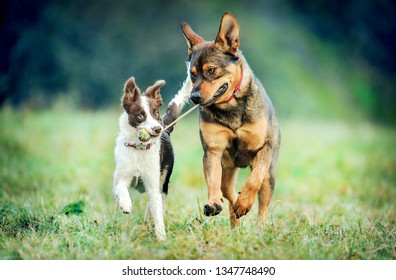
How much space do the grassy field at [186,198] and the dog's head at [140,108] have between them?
2.69ft

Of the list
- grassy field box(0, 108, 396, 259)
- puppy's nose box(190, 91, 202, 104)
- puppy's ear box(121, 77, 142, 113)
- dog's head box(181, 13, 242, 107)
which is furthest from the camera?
puppy's ear box(121, 77, 142, 113)

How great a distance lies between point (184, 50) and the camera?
54.2ft

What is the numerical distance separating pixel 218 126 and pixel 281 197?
9.88 feet

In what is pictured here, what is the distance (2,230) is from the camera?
4.89m

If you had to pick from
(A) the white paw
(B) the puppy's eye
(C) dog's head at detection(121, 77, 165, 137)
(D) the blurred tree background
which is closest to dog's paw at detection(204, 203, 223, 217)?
(A) the white paw

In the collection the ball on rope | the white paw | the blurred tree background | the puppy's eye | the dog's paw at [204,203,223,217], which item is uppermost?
the blurred tree background

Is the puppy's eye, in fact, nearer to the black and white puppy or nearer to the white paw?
the black and white puppy

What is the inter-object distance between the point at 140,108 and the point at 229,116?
73 centimetres

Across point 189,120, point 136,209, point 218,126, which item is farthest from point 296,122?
point 218,126

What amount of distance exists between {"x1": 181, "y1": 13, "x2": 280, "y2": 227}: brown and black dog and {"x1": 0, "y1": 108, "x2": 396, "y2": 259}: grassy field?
32 centimetres

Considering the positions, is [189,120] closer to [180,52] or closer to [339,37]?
[180,52]

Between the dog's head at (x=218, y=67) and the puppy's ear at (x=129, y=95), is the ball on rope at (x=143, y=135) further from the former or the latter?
the dog's head at (x=218, y=67)

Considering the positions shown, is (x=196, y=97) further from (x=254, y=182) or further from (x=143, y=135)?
(x=254, y=182)

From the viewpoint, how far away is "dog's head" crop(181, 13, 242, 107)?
4582 mm
